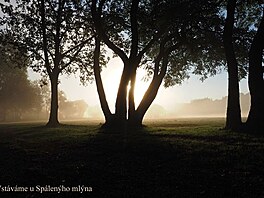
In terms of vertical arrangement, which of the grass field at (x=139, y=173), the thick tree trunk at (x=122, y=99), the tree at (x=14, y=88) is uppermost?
the tree at (x=14, y=88)

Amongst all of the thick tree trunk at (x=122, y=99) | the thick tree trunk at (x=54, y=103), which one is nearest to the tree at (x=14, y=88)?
the thick tree trunk at (x=54, y=103)

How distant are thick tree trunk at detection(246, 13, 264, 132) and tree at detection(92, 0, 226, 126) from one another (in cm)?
649

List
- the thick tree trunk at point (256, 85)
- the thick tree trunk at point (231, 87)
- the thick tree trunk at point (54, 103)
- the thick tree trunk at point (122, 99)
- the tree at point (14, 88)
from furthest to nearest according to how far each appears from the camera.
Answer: the tree at point (14, 88) → the thick tree trunk at point (54, 103) → the thick tree trunk at point (122, 99) → the thick tree trunk at point (231, 87) → the thick tree trunk at point (256, 85)

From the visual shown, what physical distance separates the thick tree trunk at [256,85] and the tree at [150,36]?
649 centimetres

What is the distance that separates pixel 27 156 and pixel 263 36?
1804cm

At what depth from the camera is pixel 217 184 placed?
6.51 metres

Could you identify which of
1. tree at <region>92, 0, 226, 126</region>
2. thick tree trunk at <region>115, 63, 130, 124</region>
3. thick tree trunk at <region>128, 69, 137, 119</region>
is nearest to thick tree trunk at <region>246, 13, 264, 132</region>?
tree at <region>92, 0, 226, 126</region>

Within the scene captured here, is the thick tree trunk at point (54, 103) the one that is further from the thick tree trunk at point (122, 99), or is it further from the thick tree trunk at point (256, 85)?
the thick tree trunk at point (256, 85)

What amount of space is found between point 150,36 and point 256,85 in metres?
15.2

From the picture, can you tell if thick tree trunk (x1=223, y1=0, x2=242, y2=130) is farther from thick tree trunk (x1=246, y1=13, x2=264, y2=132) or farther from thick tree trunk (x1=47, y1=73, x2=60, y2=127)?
thick tree trunk (x1=47, y1=73, x2=60, y2=127)

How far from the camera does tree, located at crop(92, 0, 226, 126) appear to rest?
2428cm

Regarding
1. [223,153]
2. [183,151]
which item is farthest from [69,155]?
[223,153]

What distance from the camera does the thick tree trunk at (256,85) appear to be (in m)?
18.7

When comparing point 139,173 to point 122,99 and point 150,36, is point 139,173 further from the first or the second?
point 150,36
